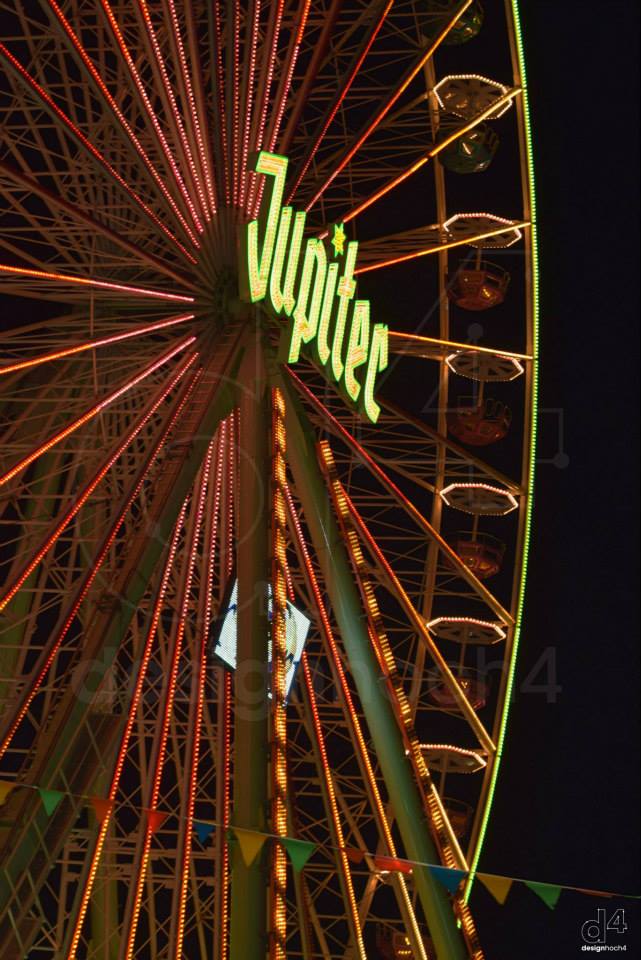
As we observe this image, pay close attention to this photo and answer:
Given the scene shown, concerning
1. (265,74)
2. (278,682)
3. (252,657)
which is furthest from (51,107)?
(278,682)

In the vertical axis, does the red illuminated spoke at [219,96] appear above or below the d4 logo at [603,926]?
above

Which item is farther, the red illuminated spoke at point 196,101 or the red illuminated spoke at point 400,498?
the red illuminated spoke at point 400,498

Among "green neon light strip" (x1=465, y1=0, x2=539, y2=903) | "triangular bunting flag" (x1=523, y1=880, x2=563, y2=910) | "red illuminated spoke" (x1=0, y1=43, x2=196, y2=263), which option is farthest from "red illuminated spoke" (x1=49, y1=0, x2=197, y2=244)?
"triangular bunting flag" (x1=523, y1=880, x2=563, y2=910)

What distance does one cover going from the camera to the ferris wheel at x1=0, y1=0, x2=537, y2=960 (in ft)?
47.3

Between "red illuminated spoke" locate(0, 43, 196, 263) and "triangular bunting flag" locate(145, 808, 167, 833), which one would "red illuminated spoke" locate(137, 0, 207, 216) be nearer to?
"red illuminated spoke" locate(0, 43, 196, 263)

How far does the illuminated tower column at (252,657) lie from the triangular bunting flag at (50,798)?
1.53 m

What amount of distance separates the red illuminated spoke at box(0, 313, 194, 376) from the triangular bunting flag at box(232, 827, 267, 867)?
443cm

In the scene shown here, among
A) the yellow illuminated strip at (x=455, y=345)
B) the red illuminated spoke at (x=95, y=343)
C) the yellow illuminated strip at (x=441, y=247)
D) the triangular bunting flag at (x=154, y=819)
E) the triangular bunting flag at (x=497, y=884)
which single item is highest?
the yellow illuminated strip at (x=441, y=247)

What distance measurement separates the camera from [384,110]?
17984 mm

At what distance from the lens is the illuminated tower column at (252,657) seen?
13.7 meters

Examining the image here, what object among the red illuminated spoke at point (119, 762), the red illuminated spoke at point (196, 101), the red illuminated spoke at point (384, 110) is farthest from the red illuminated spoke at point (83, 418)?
the red illuminated spoke at point (384, 110)

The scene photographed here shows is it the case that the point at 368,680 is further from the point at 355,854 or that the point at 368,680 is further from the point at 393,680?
the point at 355,854

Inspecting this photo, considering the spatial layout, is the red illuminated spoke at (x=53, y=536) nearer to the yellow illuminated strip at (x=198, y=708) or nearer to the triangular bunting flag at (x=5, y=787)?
the yellow illuminated strip at (x=198, y=708)

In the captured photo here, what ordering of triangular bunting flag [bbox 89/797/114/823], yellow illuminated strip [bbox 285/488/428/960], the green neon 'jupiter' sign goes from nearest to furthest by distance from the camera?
triangular bunting flag [bbox 89/797/114/823] < yellow illuminated strip [bbox 285/488/428/960] < the green neon 'jupiter' sign
